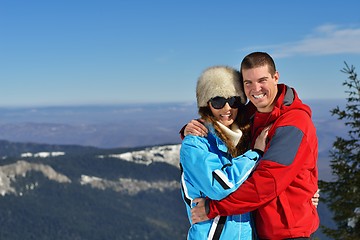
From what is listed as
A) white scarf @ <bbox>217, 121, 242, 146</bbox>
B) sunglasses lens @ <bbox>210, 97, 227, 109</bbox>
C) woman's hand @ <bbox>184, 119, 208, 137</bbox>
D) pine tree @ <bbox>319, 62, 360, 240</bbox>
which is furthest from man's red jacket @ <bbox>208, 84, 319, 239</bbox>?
pine tree @ <bbox>319, 62, 360, 240</bbox>

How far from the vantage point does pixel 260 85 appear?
6070mm

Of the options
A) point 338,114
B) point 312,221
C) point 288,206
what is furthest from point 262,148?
point 338,114

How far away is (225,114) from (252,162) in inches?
36.4

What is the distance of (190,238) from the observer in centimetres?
646

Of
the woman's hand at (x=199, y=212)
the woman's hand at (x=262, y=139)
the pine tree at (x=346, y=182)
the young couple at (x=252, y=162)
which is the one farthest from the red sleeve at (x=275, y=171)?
the pine tree at (x=346, y=182)

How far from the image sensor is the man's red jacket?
223 inches

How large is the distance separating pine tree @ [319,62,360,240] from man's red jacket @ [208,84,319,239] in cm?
1357

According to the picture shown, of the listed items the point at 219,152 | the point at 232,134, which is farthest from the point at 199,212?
the point at 232,134

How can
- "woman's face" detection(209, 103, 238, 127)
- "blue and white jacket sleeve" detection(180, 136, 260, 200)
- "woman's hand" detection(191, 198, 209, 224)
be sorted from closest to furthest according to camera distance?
"blue and white jacket sleeve" detection(180, 136, 260, 200)
"woman's hand" detection(191, 198, 209, 224)
"woman's face" detection(209, 103, 238, 127)

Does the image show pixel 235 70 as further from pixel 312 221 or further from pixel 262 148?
pixel 312 221

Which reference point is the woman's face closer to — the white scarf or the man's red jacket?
the white scarf

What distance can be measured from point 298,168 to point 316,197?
3.57 ft

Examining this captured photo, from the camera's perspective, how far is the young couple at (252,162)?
5703mm

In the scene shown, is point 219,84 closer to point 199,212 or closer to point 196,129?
point 196,129
